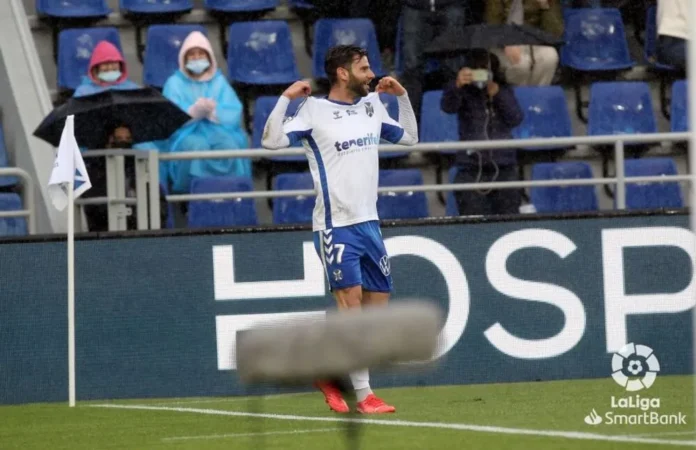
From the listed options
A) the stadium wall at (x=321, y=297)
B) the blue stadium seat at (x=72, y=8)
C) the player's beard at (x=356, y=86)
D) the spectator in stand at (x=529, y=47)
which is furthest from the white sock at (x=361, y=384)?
the blue stadium seat at (x=72, y=8)

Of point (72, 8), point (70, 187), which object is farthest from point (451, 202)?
point (72, 8)

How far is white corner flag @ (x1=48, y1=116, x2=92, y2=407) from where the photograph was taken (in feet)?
39.0

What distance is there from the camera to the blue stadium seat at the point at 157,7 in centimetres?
1600

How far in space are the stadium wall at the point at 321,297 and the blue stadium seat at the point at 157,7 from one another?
418 centimetres

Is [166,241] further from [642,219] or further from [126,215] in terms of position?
[642,219]

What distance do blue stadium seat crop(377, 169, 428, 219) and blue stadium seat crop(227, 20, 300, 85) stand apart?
192cm

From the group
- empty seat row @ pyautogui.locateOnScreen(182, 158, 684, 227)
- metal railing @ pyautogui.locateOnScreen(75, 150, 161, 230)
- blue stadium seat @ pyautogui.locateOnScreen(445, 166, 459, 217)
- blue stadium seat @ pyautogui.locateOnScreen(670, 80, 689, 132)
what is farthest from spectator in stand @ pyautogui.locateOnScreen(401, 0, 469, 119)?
metal railing @ pyautogui.locateOnScreen(75, 150, 161, 230)

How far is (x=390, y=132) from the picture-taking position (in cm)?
1056

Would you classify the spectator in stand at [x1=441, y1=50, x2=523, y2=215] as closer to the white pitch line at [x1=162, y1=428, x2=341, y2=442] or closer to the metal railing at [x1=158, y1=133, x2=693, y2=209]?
the metal railing at [x1=158, y1=133, x2=693, y2=209]

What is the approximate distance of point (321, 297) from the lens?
12.5m

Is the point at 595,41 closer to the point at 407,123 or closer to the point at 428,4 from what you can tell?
the point at 428,4

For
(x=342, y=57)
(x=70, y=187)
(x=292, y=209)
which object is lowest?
(x=292, y=209)

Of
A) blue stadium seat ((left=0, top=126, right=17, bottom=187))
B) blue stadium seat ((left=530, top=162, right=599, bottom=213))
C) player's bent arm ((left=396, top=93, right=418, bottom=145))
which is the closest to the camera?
player's bent arm ((left=396, top=93, right=418, bottom=145))

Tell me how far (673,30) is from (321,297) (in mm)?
5170
